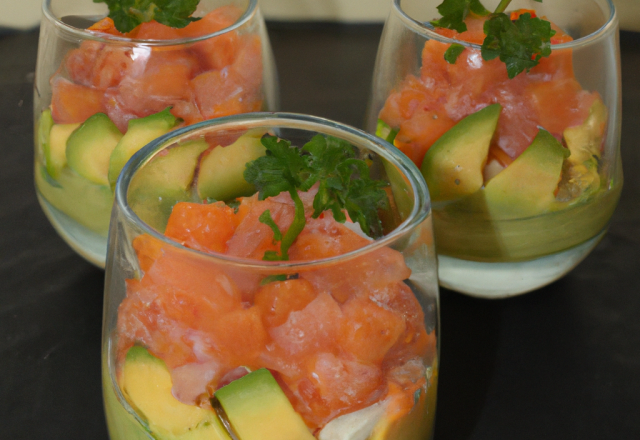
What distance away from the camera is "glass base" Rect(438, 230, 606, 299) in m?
0.69

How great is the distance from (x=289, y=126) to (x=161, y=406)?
0.21 m

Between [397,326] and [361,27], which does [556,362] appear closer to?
[397,326]

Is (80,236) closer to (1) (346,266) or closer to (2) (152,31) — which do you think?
(2) (152,31)

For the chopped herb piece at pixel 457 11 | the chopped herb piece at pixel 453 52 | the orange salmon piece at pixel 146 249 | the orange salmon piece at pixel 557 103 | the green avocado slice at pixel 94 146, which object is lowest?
the green avocado slice at pixel 94 146

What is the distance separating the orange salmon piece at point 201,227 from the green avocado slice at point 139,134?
6.0 inches

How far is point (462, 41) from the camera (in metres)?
0.62

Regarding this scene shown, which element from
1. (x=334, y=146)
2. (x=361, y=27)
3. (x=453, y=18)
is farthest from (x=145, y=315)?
(x=361, y=27)

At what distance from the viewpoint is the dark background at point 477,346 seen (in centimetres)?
64

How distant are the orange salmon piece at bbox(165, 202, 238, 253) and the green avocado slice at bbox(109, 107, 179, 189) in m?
0.15

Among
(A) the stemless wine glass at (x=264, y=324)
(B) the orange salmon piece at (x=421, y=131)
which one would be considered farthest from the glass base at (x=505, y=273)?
(A) the stemless wine glass at (x=264, y=324)

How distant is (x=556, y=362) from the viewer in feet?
2.32

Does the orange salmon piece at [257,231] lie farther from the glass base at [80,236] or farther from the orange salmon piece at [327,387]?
the glass base at [80,236]

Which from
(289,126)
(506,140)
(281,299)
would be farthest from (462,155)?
(281,299)

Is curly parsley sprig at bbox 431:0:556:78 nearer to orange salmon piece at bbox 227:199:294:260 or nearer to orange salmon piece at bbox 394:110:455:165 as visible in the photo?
orange salmon piece at bbox 394:110:455:165
